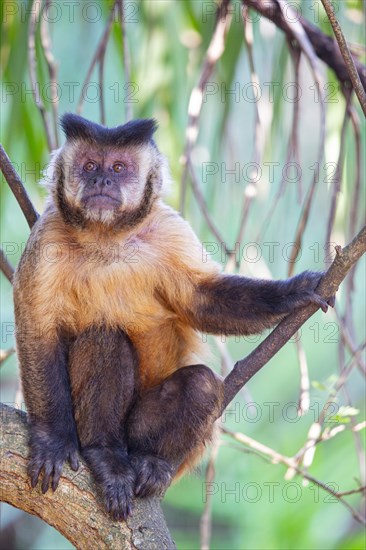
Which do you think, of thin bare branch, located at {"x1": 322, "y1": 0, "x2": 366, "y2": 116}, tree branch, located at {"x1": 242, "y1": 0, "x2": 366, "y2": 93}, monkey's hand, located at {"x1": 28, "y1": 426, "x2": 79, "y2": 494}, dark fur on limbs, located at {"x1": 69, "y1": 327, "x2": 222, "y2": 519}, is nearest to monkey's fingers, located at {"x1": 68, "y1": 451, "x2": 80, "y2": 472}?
monkey's hand, located at {"x1": 28, "y1": 426, "x2": 79, "y2": 494}

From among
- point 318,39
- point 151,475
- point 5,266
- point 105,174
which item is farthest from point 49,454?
point 318,39

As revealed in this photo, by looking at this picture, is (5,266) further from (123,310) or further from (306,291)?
(306,291)

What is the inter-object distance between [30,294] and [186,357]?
97cm

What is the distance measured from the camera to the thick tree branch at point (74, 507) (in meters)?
3.29

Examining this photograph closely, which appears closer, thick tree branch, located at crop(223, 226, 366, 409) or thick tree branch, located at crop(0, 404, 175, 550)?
thick tree branch, located at crop(0, 404, 175, 550)

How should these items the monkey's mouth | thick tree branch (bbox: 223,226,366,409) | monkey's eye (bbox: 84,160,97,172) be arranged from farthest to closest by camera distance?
monkey's eye (bbox: 84,160,97,172) < the monkey's mouth < thick tree branch (bbox: 223,226,366,409)

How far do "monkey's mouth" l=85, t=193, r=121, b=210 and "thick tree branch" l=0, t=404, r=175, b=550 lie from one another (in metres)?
1.11

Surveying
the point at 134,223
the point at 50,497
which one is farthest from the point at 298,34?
the point at 50,497

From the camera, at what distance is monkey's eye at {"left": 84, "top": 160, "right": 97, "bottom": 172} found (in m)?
4.36

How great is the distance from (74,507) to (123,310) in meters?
1.19

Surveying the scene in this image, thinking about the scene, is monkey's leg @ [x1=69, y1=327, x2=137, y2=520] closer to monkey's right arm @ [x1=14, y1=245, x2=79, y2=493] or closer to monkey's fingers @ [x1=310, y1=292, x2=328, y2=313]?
monkey's right arm @ [x1=14, y1=245, x2=79, y2=493]

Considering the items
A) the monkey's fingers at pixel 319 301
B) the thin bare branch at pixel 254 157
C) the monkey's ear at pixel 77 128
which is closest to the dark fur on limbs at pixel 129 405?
the monkey's fingers at pixel 319 301

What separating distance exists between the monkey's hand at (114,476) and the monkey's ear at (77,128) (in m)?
1.61

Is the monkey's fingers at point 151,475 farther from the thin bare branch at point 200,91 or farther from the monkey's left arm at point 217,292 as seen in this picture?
the thin bare branch at point 200,91
